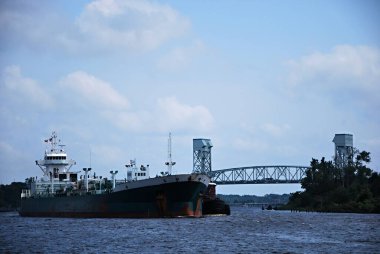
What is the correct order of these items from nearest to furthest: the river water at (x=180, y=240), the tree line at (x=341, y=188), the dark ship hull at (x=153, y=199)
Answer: the river water at (x=180, y=240)
the dark ship hull at (x=153, y=199)
the tree line at (x=341, y=188)

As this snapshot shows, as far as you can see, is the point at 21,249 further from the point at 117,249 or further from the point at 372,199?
the point at 372,199

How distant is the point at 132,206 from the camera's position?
100 meters

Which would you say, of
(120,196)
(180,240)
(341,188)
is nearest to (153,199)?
(120,196)

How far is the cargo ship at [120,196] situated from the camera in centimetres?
9738

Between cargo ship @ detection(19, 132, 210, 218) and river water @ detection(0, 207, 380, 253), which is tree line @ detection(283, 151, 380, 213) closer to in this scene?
cargo ship @ detection(19, 132, 210, 218)

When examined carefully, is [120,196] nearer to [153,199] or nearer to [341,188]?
[153,199]

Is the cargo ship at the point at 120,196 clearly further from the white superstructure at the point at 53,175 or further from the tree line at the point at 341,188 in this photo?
the tree line at the point at 341,188

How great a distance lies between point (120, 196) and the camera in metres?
101

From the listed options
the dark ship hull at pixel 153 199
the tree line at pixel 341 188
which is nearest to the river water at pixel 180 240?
the dark ship hull at pixel 153 199

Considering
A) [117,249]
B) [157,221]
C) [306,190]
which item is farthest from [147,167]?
[306,190]

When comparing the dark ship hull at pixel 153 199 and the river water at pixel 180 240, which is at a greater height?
the dark ship hull at pixel 153 199

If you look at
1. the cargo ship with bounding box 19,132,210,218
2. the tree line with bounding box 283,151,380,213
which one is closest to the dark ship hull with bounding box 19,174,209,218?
the cargo ship with bounding box 19,132,210,218

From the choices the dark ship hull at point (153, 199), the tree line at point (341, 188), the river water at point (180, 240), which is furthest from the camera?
the tree line at point (341, 188)

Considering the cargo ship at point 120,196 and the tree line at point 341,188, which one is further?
the tree line at point 341,188
